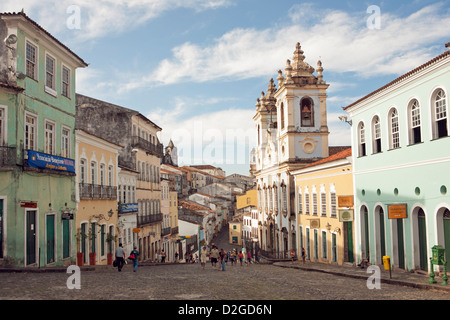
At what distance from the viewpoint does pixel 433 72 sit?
17781mm

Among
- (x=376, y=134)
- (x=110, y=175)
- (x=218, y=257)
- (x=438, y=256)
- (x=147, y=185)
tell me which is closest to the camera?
(x=438, y=256)

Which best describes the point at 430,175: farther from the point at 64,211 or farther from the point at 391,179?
the point at 64,211

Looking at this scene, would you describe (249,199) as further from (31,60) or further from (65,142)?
(31,60)

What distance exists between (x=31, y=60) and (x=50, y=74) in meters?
1.83

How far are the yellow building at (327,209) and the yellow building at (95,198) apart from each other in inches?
496

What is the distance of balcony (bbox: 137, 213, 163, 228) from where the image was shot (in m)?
38.2

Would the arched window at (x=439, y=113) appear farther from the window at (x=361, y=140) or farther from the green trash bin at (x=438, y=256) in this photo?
the window at (x=361, y=140)

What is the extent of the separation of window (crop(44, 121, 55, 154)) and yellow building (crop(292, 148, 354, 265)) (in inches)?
544

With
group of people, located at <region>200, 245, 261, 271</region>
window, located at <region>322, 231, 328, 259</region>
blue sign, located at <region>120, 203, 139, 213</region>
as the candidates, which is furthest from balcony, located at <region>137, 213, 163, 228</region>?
window, located at <region>322, 231, 328, 259</region>

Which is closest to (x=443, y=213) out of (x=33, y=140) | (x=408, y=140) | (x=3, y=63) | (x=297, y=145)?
(x=408, y=140)

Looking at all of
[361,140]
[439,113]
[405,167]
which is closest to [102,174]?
[361,140]

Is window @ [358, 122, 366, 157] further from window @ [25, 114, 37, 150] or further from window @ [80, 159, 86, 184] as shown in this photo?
window @ [25, 114, 37, 150]

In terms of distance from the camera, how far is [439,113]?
17797 millimetres

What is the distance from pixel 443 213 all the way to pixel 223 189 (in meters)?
96.5
